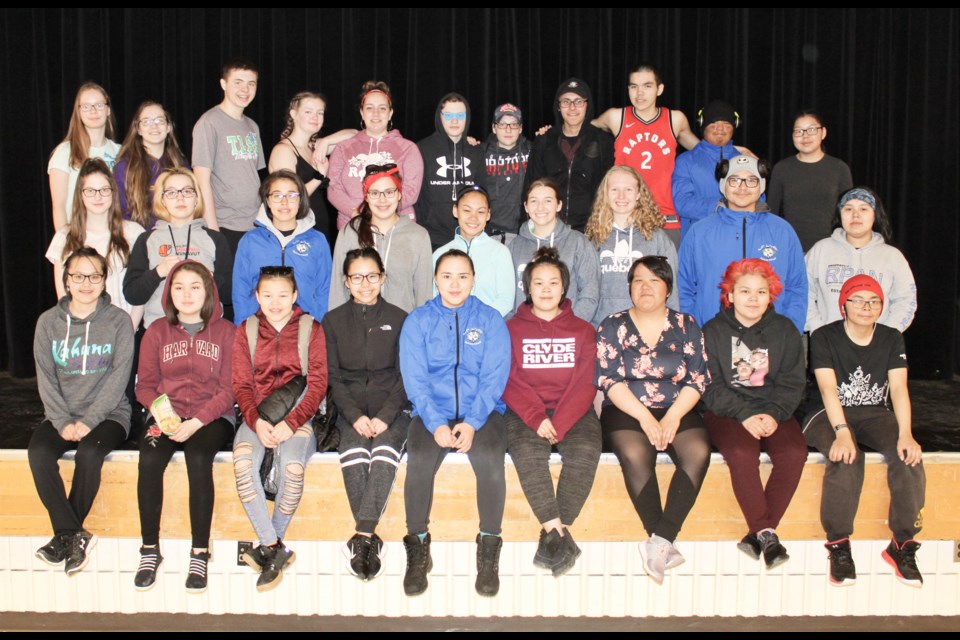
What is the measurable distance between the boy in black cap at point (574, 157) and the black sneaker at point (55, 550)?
8.97 ft

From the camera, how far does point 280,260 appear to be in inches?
145

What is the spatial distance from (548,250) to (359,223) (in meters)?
0.93

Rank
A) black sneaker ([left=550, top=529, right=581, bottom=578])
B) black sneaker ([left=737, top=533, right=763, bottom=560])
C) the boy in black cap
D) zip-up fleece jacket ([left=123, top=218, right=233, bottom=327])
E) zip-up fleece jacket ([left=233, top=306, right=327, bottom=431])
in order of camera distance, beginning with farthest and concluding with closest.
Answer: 1. the boy in black cap
2. zip-up fleece jacket ([left=123, top=218, right=233, bottom=327])
3. zip-up fleece jacket ([left=233, top=306, right=327, bottom=431])
4. black sneaker ([left=737, top=533, right=763, bottom=560])
5. black sneaker ([left=550, top=529, right=581, bottom=578])

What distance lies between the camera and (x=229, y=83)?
4102 mm

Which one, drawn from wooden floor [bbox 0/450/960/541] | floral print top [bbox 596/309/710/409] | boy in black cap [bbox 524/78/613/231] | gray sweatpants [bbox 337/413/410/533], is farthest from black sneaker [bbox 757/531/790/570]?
boy in black cap [bbox 524/78/613/231]

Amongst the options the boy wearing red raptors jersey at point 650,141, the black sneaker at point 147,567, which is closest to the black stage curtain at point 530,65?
the boy wearing red raptors jersey at point 650,141

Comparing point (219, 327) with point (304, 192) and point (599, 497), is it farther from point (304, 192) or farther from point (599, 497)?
point (599, 497)

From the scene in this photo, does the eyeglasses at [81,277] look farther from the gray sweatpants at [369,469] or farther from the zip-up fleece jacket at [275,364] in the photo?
the gray sweatpants at [369,469]

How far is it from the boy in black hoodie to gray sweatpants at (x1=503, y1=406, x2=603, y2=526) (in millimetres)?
1522

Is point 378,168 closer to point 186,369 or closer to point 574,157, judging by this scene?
point 574,157

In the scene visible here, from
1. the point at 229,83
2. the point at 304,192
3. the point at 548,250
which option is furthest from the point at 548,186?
the point at 229,83

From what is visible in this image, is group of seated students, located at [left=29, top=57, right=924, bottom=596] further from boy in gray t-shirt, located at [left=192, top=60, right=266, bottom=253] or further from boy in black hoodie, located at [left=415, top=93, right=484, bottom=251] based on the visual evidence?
boy in black hoodie, located at [left=415, top=93, right=484, bottom=251]

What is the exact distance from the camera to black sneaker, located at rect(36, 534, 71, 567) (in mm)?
3029

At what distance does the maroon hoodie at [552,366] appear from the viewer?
3.24 meters
